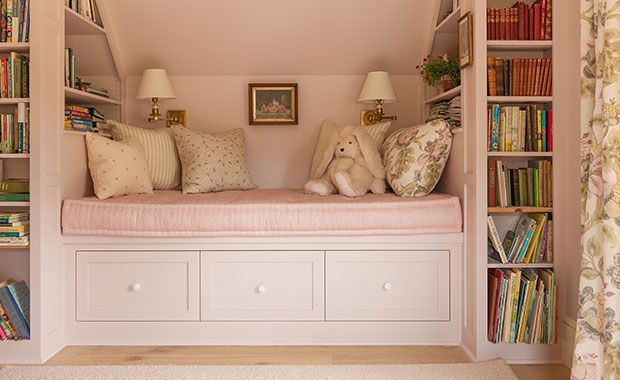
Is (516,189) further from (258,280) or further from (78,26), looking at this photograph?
(78,26)

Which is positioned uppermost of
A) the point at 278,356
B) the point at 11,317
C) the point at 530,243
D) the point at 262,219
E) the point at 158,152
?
the point at 158,152

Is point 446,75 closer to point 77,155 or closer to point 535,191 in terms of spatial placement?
point 535,191

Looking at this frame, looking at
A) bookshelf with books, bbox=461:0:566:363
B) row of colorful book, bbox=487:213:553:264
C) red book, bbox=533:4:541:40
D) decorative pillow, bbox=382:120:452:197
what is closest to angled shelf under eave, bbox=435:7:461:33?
bookshelf with books, bbox=461:0:566:363

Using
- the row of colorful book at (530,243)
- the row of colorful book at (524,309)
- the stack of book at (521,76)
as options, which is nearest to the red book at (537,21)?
the stack of book at (521,76)

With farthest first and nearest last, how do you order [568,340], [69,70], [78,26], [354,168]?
[78,26]
[354,168]
[69,70]
[568,340]

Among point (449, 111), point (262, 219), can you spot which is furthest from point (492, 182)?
point (262, 219)

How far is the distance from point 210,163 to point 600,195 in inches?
79.6

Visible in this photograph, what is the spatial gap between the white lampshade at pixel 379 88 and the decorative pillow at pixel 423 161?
608mm

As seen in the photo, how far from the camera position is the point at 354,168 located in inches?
115

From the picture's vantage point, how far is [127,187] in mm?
2781

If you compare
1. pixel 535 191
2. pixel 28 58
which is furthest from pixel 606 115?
pixel 28 58

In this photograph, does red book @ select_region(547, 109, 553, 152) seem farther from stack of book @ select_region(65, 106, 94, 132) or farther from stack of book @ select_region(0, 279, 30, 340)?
stack of book @ select_region(0, 279, 30, 340)

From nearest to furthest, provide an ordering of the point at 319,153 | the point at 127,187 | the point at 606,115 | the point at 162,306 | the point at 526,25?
the point at 606,115 → the point at 526,25 → the point at 162,306 → the point at 127,187 → the point at 319,153

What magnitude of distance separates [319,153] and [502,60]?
4.13ft
